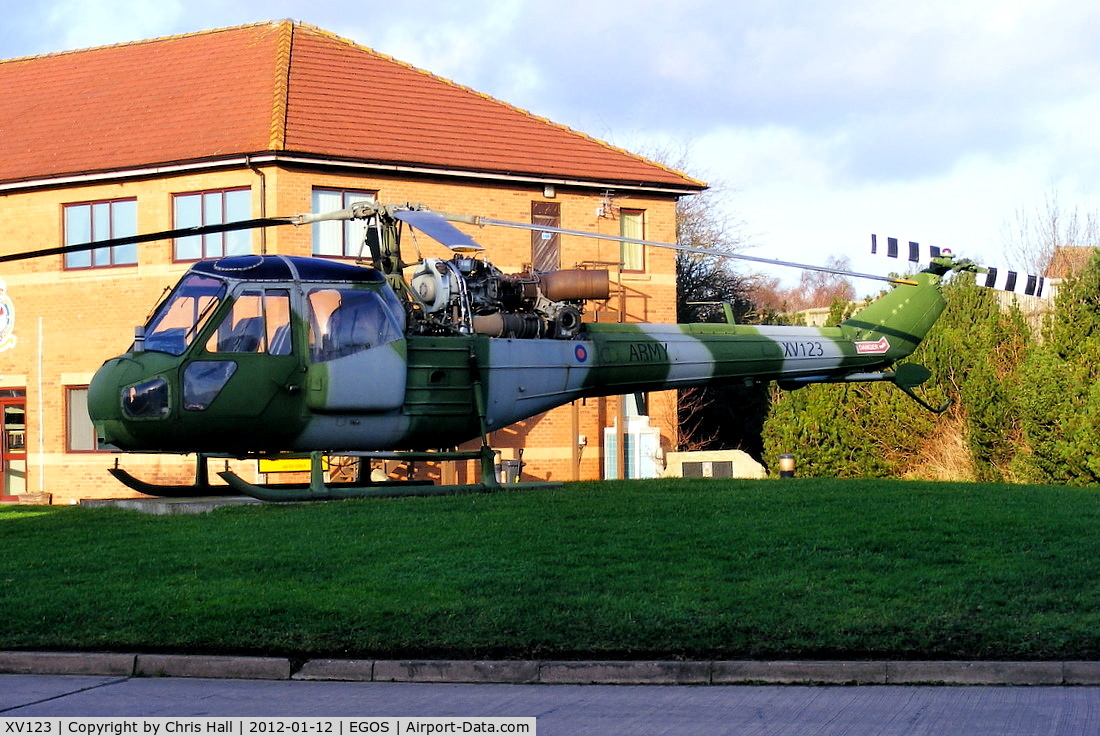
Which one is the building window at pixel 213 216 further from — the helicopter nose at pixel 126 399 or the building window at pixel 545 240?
the helicopter nose at pixel 126 399

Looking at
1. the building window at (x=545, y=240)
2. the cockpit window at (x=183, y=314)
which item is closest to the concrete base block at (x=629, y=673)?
the cockpit window at (x=183, y=314)

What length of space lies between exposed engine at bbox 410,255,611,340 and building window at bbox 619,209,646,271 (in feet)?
45.2

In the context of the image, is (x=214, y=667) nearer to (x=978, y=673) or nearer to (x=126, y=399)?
(x=978, y=673)

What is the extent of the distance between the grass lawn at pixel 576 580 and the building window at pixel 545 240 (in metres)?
16.3

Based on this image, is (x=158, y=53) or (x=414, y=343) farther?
(x=158, y=53)

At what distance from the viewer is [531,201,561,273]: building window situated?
97.4ft

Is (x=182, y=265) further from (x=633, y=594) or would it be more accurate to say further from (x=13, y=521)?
(x=633, y=594)

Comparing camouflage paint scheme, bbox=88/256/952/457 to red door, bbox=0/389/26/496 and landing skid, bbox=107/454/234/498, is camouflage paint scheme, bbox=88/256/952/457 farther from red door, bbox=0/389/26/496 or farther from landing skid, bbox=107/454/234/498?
red door, bbox=0/389/26/496

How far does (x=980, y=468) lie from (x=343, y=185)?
15279 millimetres

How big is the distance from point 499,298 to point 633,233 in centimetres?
1495

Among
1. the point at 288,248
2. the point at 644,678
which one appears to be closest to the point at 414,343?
the point at 644,678

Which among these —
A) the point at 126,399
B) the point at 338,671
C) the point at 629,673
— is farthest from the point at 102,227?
the point at 629,673

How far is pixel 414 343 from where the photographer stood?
15367 mm

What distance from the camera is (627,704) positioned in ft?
24.8
